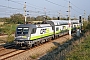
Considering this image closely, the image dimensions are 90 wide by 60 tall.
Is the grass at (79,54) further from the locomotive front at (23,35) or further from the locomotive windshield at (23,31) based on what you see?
the locomotive windshield at (23,31)

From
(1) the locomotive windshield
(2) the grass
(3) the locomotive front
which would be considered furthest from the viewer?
(1) the locomotive windshield

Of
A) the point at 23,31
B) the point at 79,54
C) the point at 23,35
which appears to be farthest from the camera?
the point at 23,31

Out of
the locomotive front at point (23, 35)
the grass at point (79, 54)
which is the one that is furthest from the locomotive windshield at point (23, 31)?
the grass at point (79, 54)

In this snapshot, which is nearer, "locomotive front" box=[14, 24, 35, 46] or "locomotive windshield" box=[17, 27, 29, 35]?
"locomotive front" box=[14, 24, 35, 46]

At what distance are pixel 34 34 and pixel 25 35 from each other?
55.2 inches

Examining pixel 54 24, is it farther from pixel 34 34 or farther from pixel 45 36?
pixel 34 34

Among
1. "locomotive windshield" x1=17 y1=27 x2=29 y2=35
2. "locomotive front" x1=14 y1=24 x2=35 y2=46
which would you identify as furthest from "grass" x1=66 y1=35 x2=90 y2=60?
"locomotive windshield" x1=17 y1=27 x2=29 y2=35

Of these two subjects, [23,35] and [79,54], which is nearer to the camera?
[79,54]

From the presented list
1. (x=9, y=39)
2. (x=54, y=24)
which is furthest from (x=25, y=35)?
(x=54, y=24)

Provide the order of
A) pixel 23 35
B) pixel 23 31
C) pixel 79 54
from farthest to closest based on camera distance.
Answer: pixel 23 31, pixel 23 35, pixel 79 54

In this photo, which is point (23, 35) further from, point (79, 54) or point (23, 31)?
point (79, 54)

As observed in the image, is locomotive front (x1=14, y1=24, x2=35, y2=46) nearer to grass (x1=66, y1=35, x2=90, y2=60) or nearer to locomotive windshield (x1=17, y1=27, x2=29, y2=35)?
locomotive windshield (x1=17, y1=27, x2=29, y2=35)

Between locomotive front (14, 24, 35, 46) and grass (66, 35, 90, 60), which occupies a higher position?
locomotive front (14, 24, 35, 46)

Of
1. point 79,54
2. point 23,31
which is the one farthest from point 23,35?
point 79,54
